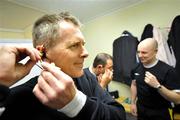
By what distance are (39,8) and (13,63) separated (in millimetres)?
2512

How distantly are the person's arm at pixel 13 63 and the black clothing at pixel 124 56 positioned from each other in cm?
290

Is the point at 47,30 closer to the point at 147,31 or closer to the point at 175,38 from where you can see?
the point at 175,38

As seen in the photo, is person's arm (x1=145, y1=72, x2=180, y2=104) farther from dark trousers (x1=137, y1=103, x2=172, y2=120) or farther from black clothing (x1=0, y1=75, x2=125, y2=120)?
black clothing (x1=0, y1=75, x2=125, y2=120)

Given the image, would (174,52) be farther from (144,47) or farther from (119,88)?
(119,88)

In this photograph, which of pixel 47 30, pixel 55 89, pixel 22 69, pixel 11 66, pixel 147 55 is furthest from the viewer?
pixel 147 55

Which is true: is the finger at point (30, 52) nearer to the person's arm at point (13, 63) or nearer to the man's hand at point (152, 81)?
the person's arm at point (13, 63)

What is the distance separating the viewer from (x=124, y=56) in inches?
146

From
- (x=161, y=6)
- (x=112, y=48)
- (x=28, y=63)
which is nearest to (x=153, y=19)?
(x=161, y=6)

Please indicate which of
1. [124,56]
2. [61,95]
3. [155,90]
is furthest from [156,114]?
[61,95]

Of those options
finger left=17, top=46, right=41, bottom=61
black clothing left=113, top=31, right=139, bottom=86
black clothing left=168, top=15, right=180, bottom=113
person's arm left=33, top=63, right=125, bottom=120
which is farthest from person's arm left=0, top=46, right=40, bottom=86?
black clothing left=113, top=31, right=139, bottom=86

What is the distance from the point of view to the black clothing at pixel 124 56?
3613 millimetres

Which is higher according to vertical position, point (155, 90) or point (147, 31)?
point (147, 31)

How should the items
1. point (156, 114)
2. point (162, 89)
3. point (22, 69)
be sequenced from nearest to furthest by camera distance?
point (22, 69)
point (162, 89)
point (156, 114)

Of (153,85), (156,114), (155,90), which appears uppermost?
(153,85)
